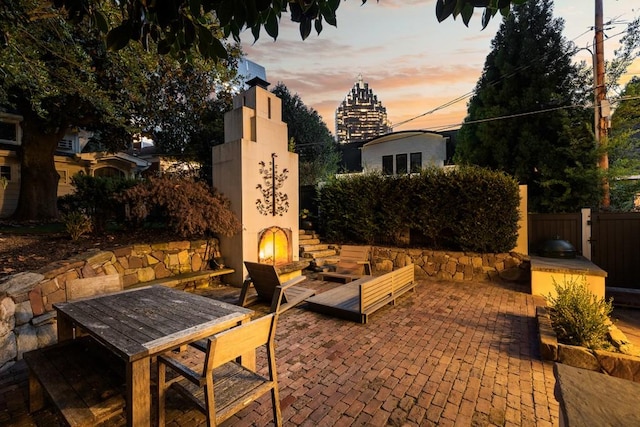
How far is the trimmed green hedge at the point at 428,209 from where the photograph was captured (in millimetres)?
7625

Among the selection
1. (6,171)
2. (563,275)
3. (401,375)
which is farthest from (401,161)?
(6,171)

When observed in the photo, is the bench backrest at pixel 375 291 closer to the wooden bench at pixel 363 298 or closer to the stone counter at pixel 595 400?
the wooden bench at pixel 363 298

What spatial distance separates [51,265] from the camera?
4.33 metres

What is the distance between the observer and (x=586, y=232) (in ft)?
25.4

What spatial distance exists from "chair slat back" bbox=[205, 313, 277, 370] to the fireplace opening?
16.3 ft

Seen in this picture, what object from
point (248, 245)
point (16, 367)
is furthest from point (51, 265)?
point (248, 245)

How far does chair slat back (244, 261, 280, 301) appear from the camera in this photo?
496cm

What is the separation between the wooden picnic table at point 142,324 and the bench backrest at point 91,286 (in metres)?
0.53

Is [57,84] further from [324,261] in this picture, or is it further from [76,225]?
[324,261]

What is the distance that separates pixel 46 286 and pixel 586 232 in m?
12.1

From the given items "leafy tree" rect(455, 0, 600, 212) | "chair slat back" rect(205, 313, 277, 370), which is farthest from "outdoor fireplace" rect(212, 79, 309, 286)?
"leafy tree" rect(455, 0, 600, 212)

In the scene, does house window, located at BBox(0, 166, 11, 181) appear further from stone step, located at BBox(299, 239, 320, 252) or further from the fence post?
the fence post

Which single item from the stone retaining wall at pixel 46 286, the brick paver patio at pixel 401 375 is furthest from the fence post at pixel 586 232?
the stone retaining wall at pixel 46 286

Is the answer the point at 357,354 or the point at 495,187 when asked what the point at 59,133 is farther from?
the point at 495,187
